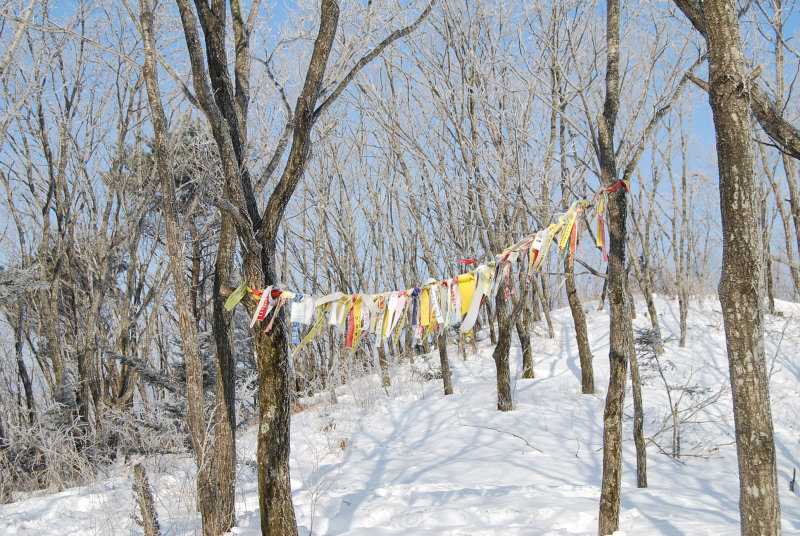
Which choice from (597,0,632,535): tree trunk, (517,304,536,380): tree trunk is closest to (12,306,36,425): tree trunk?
(517,304,536,380): tree trunk

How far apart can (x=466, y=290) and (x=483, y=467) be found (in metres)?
3.19

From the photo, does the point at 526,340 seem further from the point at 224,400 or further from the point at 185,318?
the point at 185,318

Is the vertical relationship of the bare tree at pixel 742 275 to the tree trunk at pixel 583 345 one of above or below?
above

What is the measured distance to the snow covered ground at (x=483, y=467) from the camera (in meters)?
4.22

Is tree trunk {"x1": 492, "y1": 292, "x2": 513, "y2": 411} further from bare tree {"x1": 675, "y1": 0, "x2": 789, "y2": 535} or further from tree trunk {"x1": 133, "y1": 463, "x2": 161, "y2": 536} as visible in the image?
bare tree {"x1": 675, "y1": 0, "x2": 789, "y2": 535}

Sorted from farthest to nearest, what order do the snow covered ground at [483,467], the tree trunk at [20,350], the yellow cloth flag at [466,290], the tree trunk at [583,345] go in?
the tree trunk at [20,350]
the tree trunk at [583,345]
the snow covered ground at [483,467]
the yellow cloth flag at [466,290]

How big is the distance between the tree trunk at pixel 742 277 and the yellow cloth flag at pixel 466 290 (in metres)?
1.44

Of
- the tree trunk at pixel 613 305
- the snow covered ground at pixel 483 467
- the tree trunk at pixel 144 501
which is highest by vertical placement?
the tree trunk at pixel 613 305

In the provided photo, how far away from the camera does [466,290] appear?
348 centimetres

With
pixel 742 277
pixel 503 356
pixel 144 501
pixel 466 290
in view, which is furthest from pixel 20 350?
pixel 742 277

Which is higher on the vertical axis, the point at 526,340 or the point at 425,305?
the point at 425,305

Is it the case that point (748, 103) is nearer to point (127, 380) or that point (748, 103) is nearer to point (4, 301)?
point (4, 301)

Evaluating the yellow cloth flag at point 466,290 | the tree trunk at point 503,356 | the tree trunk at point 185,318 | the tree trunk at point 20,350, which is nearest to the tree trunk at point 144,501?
the tree trunk at point 185,318

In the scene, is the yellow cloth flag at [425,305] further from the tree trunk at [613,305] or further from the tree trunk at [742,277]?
the tree trunk at [742,277]
